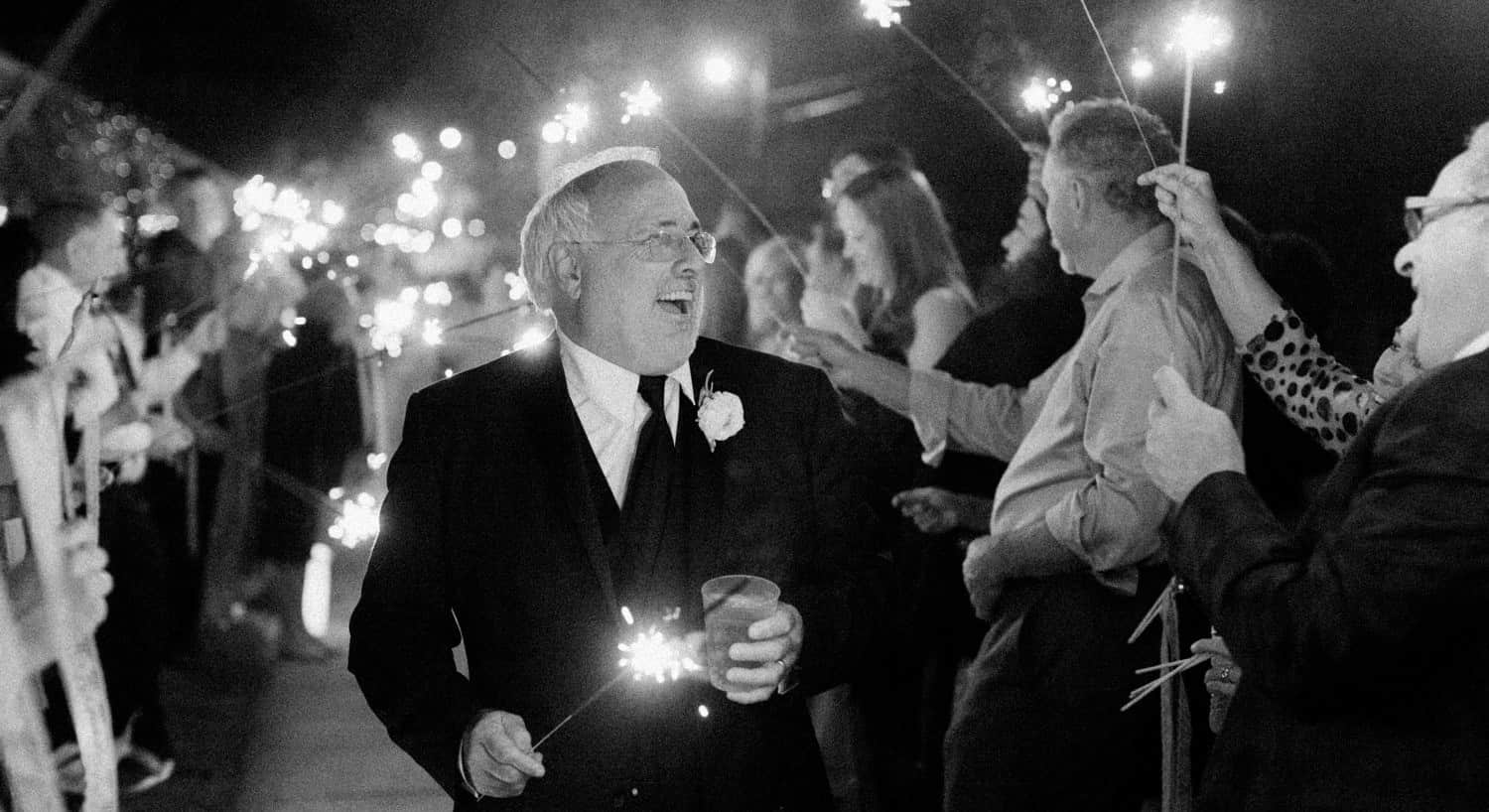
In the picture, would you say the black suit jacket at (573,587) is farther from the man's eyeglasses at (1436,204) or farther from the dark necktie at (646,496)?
the man's eyeglasses at (1436,204)

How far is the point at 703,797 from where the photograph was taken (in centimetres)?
252

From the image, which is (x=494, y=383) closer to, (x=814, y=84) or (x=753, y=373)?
(x=753, y=373)

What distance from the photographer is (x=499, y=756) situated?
242 cm

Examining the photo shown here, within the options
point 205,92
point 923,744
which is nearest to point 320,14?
point 205,92

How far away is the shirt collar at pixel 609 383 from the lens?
2764 mm

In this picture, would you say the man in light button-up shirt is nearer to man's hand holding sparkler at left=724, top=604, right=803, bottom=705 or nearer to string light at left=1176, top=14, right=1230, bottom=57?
string light at left=1176, top=14, right=1230, bottom=57

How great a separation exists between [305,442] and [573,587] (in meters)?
4.90

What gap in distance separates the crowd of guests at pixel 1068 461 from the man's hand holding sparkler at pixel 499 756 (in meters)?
0.78

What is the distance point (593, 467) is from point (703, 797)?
2.06 feet

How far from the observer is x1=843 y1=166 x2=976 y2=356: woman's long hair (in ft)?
16.5

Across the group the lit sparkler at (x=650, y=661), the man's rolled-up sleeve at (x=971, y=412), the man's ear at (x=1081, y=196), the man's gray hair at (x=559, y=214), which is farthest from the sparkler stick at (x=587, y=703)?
the man's rolled-up sleeve at (x=971, y=412)

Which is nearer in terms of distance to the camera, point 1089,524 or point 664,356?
point 664,356

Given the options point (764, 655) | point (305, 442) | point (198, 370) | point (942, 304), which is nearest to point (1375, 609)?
point (764, 655)

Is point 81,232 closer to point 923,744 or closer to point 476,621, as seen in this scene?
point 476,621
